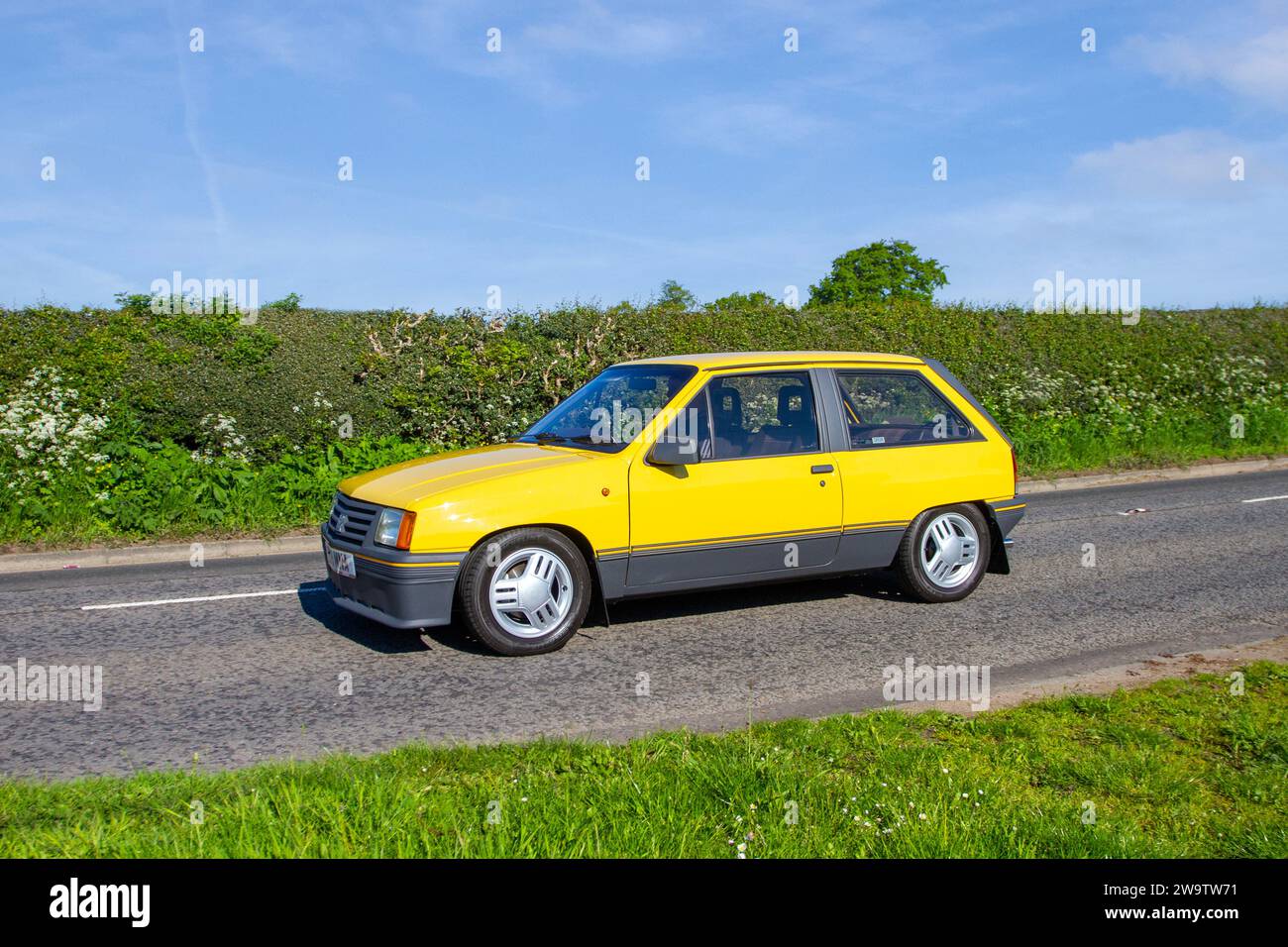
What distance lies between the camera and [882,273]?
6147 cm

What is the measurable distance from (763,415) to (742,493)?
27.8 inches

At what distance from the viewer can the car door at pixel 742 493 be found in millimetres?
6863

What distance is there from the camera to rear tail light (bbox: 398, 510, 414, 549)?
621cm

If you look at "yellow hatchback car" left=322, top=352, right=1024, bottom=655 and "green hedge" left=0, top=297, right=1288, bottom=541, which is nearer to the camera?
"yellow hatchback car" left=322, top=352, right=1024, bottom=655

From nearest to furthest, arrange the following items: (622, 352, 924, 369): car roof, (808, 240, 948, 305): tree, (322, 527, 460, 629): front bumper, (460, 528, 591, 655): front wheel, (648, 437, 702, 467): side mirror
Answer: (322, 527, 460, 629): front bumper
(460, 528, 591, 655): front wheel
(648, 437, 702, 467): side mirror
(622, 352, 924, 369): car roof
(808, 240, 948, 305): tree

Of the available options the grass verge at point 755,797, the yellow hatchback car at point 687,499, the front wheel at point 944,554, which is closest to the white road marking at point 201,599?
the yellow hatchback car at point 687,499

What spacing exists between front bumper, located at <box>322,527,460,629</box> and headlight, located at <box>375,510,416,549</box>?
3.2 inches

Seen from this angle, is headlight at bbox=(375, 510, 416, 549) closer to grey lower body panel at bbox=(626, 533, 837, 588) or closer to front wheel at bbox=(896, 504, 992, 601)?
grey lower body panel at bbox=(626, 533, 837, 588)

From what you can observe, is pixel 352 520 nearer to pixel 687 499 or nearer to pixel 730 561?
pixel 687 499

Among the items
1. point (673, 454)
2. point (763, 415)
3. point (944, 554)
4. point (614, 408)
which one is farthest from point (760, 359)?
point (944, 554)

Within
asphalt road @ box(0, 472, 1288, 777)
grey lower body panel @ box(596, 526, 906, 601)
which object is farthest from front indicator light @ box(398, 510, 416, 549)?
grey lower body panel @ box(596, 526, 906, 601)

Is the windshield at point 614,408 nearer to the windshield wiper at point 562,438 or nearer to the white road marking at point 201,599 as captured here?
the windshield wiper at point 562,438
